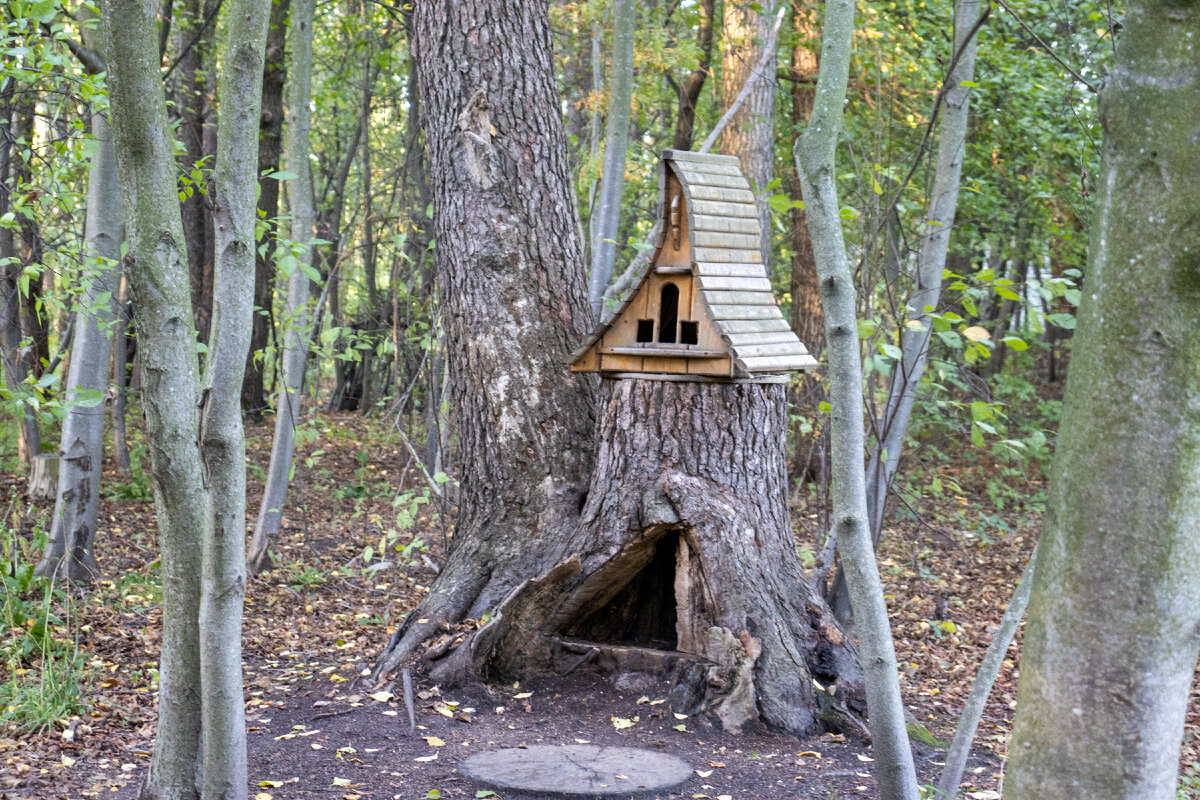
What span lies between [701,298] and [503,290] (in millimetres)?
1306

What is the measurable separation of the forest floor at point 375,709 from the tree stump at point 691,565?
6.6 inches

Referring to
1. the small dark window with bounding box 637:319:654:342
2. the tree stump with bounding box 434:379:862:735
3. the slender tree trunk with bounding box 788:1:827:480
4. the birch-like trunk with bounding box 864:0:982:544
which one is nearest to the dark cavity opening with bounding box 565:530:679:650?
the tree stump with bounding box 434:379:862:735

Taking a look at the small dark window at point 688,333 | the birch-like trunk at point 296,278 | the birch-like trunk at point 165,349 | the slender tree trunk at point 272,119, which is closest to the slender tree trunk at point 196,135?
the slender tree trunk at point 272,119

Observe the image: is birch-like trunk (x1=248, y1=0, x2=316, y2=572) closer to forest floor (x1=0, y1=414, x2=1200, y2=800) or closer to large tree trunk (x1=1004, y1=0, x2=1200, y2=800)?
forest floor (x1=0, y1=414, x2=1200, y2=800)

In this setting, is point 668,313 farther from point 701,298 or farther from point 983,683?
point 983,683

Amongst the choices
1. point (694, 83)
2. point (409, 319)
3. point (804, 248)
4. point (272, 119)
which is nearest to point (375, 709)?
point (409, 319)

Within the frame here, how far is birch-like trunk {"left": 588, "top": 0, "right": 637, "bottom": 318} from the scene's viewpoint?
20.0 ft

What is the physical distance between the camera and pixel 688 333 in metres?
4.63

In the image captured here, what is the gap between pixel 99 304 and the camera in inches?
203

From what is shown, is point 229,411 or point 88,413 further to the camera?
point 88,413

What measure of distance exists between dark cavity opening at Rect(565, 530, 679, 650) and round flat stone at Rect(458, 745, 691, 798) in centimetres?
96

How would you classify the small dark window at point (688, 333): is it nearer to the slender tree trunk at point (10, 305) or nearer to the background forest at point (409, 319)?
the background forest at point (409, 319)

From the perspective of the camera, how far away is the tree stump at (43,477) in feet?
28.2

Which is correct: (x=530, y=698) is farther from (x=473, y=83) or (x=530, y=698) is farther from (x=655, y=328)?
(x=473, y=83)
